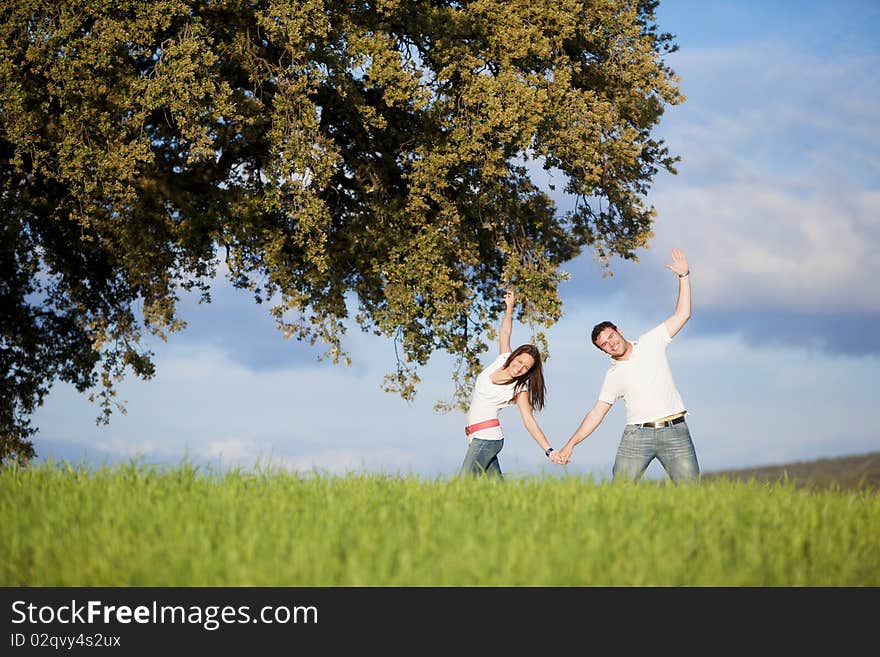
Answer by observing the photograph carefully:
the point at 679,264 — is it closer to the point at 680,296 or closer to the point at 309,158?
the point at 680,296

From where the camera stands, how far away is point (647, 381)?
10102 mm

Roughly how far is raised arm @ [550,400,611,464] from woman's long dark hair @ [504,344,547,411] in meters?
0.59

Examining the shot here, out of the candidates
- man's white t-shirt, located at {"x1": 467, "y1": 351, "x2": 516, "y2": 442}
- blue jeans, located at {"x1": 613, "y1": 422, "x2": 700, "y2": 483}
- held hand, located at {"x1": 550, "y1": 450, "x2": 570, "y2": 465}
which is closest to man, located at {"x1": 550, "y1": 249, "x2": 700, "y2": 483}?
blue jeans, located at {"x1": 613, "y1": 422, "x2": 700, "y2": 483}

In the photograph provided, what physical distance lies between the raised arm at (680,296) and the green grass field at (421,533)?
1837mm

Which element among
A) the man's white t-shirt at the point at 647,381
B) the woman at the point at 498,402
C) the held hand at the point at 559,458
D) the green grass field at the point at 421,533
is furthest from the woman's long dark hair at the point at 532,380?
the green grass field at the point at 421,533

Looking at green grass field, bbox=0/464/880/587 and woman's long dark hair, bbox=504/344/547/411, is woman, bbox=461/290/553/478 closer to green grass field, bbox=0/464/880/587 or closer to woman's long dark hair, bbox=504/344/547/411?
woman's long dark hair, bbox=504/344/547/411

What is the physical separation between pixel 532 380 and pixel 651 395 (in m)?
1.36

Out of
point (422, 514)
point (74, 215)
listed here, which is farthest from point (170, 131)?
point (422, 514)

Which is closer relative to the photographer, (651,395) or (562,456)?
(651,395)

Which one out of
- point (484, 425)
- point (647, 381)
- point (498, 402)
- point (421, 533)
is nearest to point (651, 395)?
point (647, 381)

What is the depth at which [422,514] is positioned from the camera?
7.91 m
